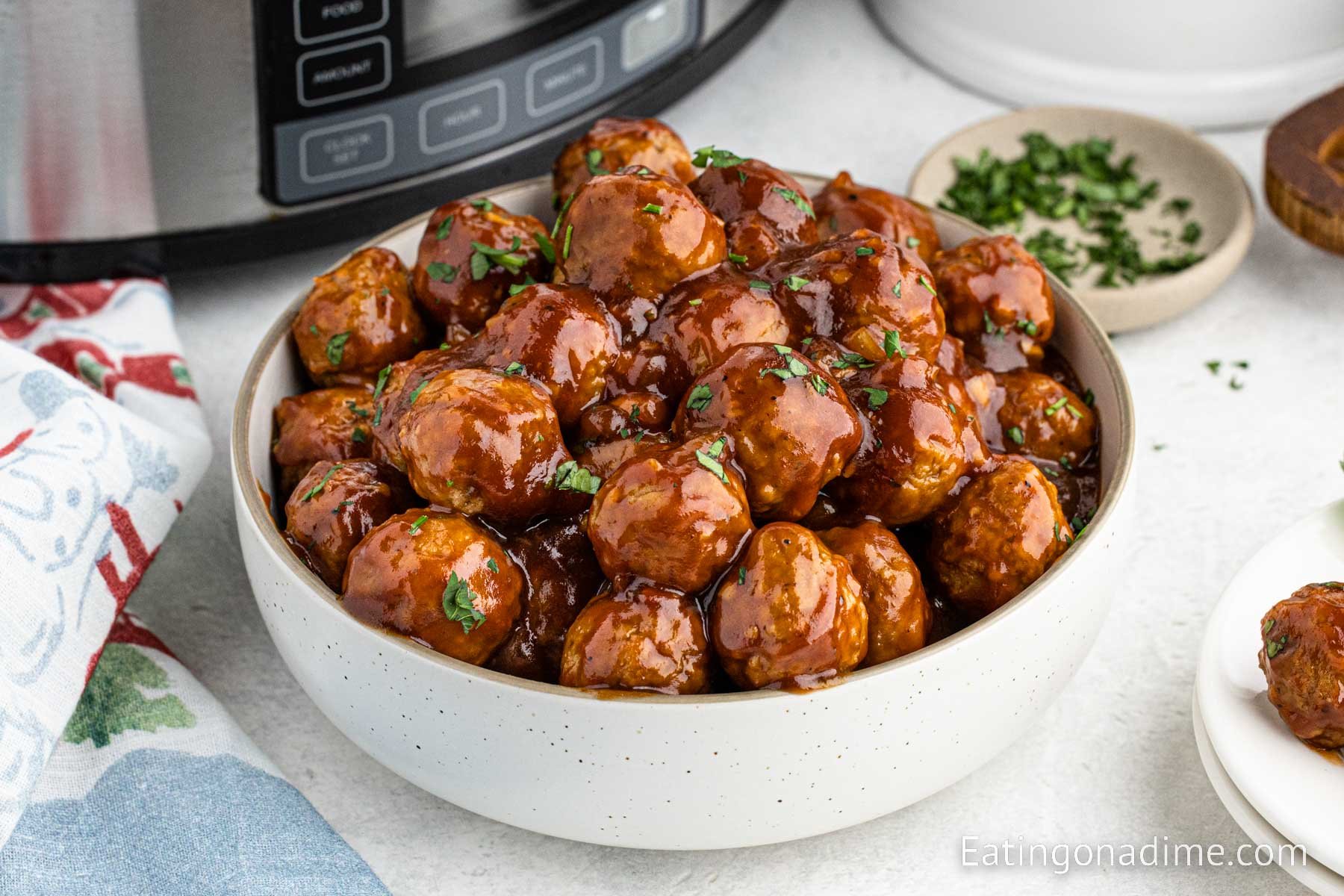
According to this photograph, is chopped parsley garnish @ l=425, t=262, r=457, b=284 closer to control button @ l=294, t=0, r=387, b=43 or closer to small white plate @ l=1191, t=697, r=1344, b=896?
control button @ l=294, t=0, r=387, b=43

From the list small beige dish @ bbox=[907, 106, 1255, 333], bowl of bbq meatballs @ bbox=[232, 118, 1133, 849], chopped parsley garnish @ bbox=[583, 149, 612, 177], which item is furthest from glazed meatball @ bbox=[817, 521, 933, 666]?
small beige dish @ bbox=[907, 106, 1255, 333]

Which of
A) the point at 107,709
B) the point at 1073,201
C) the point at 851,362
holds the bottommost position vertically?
Answer: the point at 107,709

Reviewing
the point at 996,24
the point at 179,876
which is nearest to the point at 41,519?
the point at 179,876

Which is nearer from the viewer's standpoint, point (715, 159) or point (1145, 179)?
point (715, 159)

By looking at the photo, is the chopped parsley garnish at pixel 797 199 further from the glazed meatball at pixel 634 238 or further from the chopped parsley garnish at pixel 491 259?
the chopped parsley garnish at pixel 491 259

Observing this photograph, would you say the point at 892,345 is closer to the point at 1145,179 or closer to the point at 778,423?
the point at 778,423

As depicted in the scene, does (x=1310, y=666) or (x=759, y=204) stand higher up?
(x=759, y=204)

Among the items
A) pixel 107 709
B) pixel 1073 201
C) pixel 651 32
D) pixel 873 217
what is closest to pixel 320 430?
pixel 107 709
